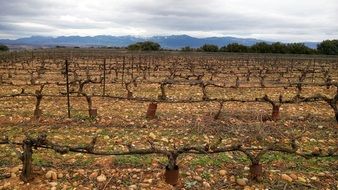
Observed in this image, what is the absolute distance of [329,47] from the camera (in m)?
88.2

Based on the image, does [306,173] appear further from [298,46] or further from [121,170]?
[298,46]

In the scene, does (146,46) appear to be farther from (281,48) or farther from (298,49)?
(298,49)

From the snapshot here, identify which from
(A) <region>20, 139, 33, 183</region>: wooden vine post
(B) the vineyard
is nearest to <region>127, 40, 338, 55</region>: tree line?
(B) the vineyard

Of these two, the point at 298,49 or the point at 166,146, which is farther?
the point at 298,49

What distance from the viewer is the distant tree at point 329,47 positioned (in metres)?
87.3

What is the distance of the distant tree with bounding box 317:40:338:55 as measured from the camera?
87312mm

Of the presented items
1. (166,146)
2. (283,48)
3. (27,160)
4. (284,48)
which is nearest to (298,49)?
(284,48)

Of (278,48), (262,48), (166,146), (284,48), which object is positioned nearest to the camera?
(166,146)

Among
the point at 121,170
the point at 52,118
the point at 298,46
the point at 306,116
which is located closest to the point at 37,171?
the point at 121,170

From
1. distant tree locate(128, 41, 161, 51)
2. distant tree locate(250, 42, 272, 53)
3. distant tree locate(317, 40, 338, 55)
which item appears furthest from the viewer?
distant tree locate(128, 41, 161, 51)

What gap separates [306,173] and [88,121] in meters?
6.94

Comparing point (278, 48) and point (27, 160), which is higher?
point (278, 48)

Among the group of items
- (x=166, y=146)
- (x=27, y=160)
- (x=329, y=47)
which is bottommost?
(x=166, y=146)

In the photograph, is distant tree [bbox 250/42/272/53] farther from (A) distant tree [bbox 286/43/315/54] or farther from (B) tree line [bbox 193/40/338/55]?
(A) distant tree [bbox 286/43/315/54]
